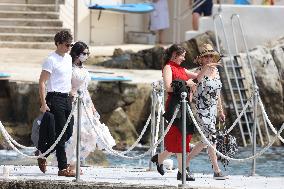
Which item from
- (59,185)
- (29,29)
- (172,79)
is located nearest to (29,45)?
(29,29)

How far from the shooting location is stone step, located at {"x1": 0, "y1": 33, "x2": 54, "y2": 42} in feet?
103

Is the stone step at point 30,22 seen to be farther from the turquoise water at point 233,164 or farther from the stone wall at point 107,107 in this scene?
the turquoise water at point 233,164

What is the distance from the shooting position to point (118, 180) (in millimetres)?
14648

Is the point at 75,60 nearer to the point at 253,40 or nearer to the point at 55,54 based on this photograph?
the point at 55,54

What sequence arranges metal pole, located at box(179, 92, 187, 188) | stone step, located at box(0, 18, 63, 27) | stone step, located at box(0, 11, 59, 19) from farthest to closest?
stone step, located at box(0, 11, 59, 19) → stone step, located at box(0, 18, 63, 27) → metal pole, located at box(179, 92, 187, 188)

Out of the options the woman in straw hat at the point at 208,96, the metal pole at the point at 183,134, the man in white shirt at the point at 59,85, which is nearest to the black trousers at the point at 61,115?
the man in white shirt at the point at 59,85

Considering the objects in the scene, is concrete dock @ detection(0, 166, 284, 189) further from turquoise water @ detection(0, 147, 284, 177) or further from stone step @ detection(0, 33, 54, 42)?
stone step @ detection(0, 33, 54, 42)

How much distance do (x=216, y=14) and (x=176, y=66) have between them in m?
16.9

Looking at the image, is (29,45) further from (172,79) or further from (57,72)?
(172,79)

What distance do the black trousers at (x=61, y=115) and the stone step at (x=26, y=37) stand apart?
16.6 meters

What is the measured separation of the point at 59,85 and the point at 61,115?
0.36 metres

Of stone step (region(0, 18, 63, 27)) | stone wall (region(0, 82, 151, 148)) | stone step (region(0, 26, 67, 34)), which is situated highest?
stone step (region(0, 18, 63, 27))

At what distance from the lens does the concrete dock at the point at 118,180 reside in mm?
13820

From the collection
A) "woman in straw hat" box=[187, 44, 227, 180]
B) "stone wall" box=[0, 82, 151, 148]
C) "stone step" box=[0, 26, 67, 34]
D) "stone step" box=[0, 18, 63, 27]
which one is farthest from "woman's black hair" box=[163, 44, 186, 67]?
"stone step" box=[0, 18, 63, 27]
